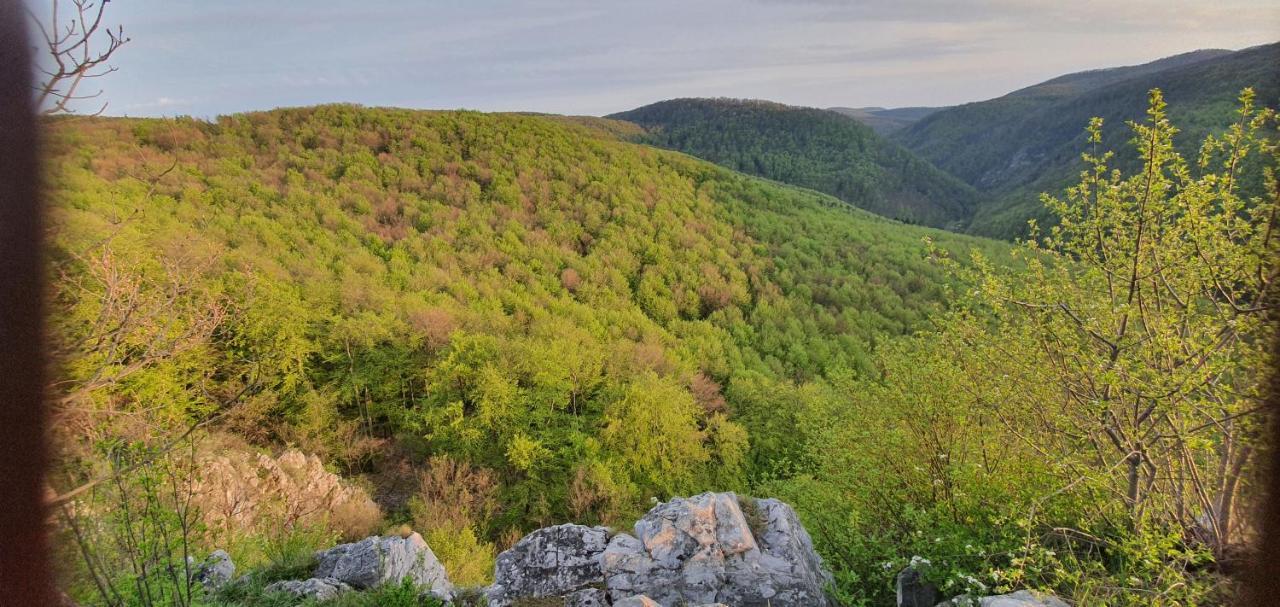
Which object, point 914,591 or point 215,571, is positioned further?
point 215,571

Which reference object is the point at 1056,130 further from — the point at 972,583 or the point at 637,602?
the point at 637,602

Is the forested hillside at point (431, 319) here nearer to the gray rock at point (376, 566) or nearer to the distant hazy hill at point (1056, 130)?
the gray rock at point (376, 566)

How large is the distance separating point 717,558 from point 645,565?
2.60 ft

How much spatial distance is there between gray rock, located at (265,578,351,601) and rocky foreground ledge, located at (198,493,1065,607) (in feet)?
0.04

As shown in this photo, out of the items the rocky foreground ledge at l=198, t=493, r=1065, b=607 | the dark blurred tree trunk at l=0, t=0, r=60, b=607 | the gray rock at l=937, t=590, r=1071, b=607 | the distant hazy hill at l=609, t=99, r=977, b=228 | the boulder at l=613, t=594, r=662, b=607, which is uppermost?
the distant hazy hill at l=609, t=99, r=977, b=228

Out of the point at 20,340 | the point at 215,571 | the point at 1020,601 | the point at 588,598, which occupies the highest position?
the point at 20,340

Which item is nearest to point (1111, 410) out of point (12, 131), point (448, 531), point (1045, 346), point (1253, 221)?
point (1045, 346)

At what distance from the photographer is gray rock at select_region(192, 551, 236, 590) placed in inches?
166

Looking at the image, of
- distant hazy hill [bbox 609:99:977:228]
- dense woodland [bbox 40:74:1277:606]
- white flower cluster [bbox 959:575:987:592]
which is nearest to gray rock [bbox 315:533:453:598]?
dense woodland [bbox 40:74:1277:606]

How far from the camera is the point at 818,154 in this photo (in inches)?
5192

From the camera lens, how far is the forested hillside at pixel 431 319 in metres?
3.94

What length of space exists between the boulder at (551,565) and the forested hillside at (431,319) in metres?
3.01

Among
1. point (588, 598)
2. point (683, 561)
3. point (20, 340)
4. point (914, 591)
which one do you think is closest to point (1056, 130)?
point (914, 591)

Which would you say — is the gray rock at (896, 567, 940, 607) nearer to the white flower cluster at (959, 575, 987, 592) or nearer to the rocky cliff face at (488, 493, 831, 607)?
the white flower cluster at (959, 575, 987, 592)
